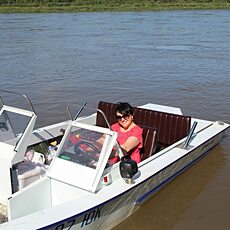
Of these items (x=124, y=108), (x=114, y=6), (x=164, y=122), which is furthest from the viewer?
(x=114, y=6)

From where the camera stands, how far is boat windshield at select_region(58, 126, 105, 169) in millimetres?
4098

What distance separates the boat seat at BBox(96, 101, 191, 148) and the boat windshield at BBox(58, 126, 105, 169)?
A: 1.51m

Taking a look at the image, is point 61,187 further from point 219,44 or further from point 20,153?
point 219,44

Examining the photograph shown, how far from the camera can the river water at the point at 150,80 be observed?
200 inches

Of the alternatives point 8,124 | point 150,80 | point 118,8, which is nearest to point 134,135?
point 8,124

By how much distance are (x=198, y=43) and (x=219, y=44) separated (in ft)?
3.19

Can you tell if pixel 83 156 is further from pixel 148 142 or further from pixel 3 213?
pixel 148 142

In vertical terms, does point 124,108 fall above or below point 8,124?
above

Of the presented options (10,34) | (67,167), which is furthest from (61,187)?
(10,34)

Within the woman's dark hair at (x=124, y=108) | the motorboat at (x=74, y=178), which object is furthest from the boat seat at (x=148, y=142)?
the woman's dark hair at (x=124, y=108)

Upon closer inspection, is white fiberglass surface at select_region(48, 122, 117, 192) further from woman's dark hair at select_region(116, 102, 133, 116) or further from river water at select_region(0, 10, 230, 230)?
river water at select_region(0, 10, 230, 230)

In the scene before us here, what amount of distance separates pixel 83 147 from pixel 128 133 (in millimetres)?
725

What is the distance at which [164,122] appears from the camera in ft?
18.6

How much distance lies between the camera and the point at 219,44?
17.7 metres
